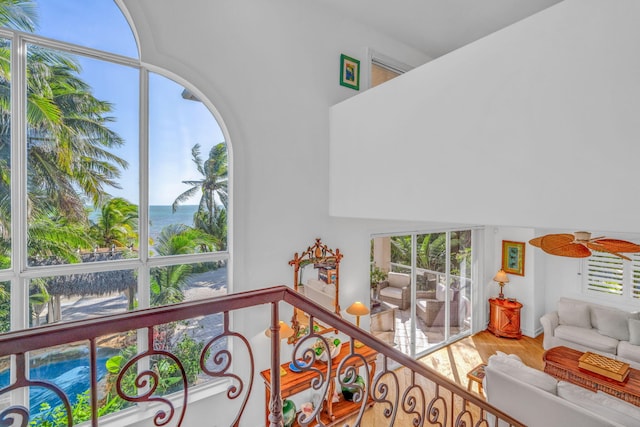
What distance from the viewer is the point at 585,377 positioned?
12.3 ft

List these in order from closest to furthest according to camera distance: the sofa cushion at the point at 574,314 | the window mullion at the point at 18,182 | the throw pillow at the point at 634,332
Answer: the window mullion at the point at 18,182, the throw pillow at the point at 634,332, the sofa cushion at the point at 574,314

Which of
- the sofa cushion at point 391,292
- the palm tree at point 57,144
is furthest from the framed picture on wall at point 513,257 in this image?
the palm tree at point 57,144

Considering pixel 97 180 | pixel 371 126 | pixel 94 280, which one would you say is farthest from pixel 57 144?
pixel 371 126

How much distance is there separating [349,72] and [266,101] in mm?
1195

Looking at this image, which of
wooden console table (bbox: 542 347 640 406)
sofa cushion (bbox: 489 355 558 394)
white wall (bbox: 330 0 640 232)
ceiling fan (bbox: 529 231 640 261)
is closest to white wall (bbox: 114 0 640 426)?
white wall (bbox: 330 0 640 232)

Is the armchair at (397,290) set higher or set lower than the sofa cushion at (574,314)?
higher

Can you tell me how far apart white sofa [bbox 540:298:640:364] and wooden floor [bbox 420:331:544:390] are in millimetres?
362

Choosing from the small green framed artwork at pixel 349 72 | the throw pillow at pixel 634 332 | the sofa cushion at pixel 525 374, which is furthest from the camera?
the throw pillow at pixel 634 332

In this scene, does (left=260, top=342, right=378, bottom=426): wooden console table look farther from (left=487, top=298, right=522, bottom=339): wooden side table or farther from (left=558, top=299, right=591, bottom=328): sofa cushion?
(left=558, top=299, right=591, bottom=328): sofa cushion

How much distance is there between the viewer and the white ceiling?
131 inches

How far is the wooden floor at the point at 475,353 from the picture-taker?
14.9 ft

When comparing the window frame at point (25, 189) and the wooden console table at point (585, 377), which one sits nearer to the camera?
the window frame at point (25, 189)

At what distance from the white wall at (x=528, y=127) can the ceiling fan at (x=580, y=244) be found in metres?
0.92

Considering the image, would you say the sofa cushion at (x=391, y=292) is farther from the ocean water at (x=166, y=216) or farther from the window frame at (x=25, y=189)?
the window frame at (x=25, y=189)
